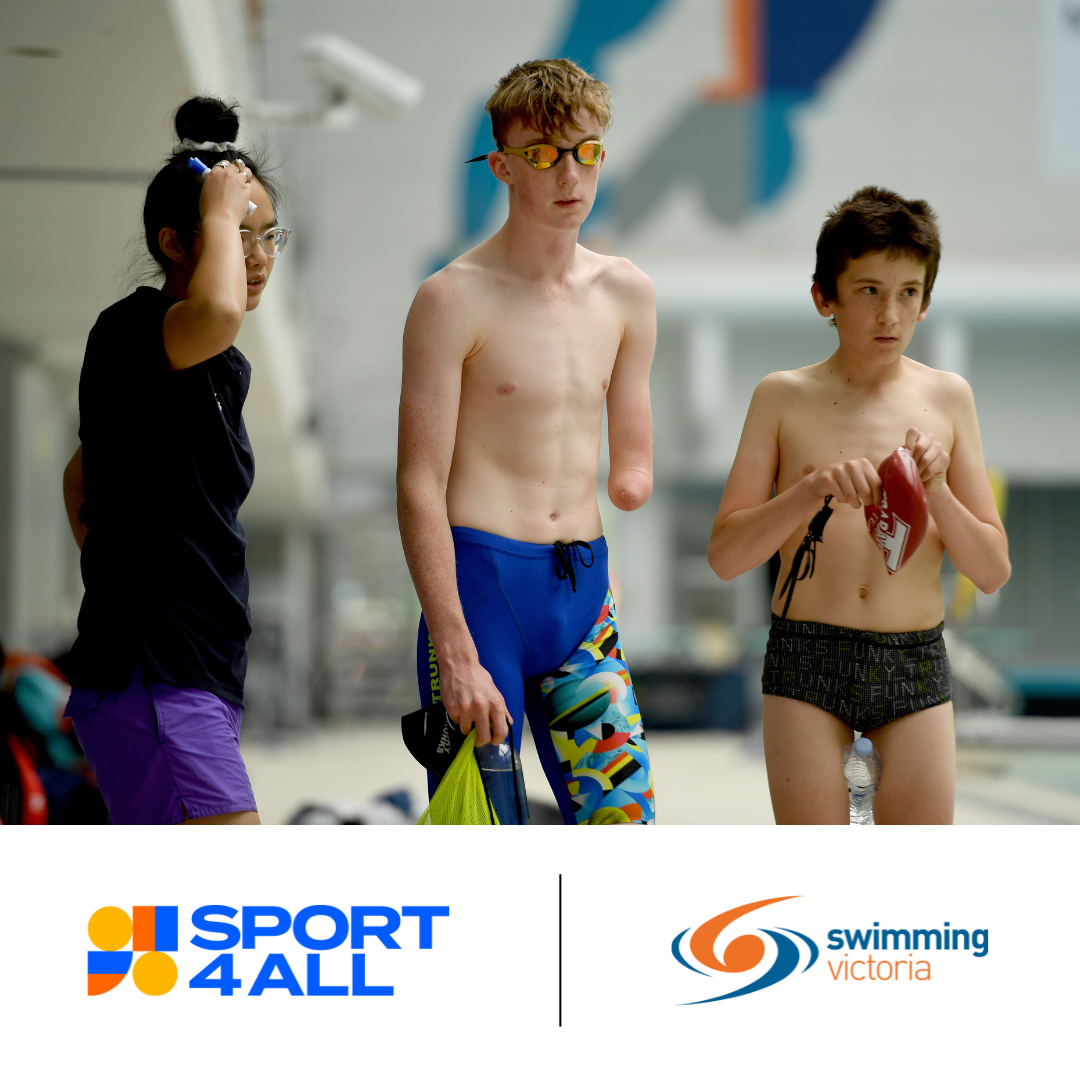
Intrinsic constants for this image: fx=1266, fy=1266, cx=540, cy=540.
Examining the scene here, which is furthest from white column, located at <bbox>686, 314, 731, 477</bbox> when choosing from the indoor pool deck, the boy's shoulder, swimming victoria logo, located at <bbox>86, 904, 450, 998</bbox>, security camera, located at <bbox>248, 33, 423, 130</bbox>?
swimming victoria logo, located at <bbox>86, 904, 450, 998</bbox>

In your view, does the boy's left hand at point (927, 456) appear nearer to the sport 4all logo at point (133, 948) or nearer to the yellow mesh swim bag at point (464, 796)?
the yellow mesh swim bag at point (464, 796)

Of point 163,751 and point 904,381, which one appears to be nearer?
point 163,751

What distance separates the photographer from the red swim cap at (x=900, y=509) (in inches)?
70.9

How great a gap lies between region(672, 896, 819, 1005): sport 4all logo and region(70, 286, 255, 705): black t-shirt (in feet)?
2.43

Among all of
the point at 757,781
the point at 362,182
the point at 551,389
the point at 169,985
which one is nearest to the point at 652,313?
the point at 551,389

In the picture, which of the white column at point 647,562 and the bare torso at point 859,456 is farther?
the white column at point 647,562

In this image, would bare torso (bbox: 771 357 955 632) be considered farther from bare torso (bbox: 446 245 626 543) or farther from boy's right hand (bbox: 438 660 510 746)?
boy's right hand (bbox: 438 660 510 746)

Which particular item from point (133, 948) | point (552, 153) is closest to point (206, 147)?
point (552, 153)

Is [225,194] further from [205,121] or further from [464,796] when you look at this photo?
[464,796]

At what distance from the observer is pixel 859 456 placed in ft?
6.70

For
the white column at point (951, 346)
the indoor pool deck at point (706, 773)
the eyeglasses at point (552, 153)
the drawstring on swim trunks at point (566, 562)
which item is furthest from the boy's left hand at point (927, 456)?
the white column at point (951, 346)

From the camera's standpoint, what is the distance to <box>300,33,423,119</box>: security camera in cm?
566

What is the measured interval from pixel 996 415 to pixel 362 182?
8.48 meters

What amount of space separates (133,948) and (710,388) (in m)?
14.5
